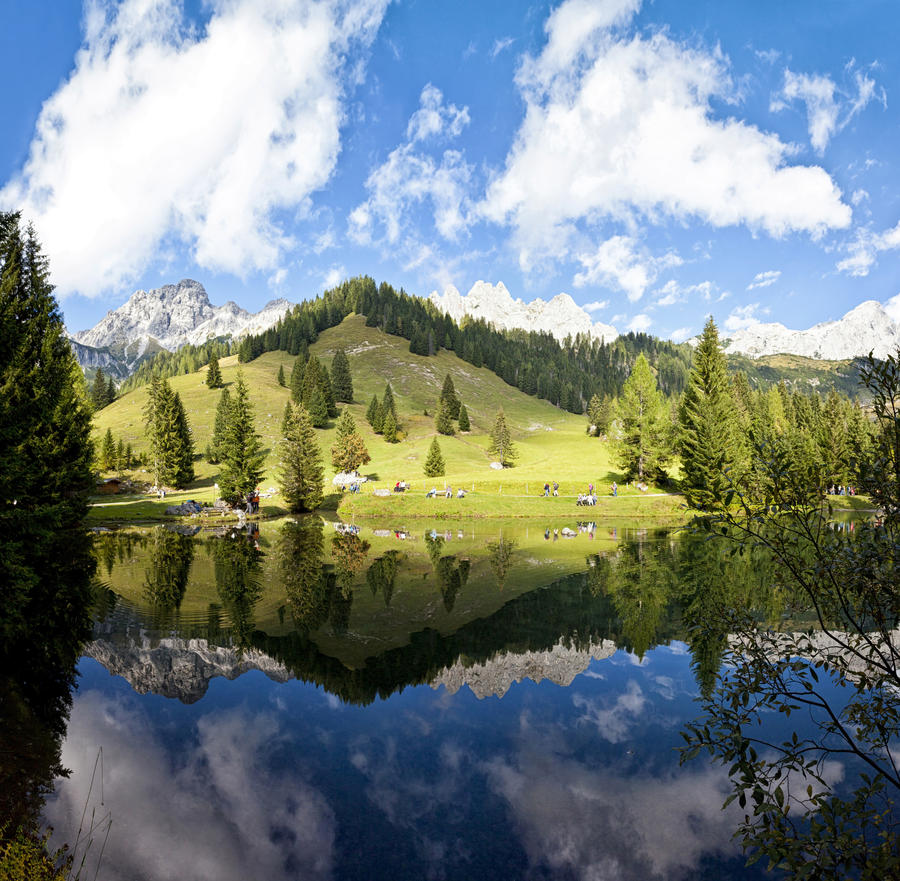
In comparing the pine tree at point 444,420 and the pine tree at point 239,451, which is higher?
the pine tree at point 444,420

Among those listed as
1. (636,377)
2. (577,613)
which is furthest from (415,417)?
(577,613)

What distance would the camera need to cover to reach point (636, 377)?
69312mm

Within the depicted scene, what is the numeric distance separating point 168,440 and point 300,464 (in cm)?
3016

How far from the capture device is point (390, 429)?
12319 centimetres

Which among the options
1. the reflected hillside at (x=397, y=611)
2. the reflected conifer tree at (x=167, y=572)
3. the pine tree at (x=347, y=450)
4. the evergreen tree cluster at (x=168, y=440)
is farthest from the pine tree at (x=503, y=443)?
the reflected conifer tree at (x=167, y=572)

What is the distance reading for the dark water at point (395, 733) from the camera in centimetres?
878

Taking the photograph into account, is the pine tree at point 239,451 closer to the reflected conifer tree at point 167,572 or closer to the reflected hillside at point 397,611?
the reflected conifer tree at point 167,572

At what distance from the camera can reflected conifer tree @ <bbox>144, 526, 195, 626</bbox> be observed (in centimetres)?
2280

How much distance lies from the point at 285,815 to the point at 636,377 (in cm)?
6755

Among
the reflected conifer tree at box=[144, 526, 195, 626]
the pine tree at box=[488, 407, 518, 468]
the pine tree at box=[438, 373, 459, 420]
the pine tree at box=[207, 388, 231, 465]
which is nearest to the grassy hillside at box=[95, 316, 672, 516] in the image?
the pine tree at box=[207, 388, 231, 465]

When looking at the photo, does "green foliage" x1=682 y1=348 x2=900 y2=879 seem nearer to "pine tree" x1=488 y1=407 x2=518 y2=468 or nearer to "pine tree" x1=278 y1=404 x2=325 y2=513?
"pine tree" x1=278 y1=404 x2=325 y2=513

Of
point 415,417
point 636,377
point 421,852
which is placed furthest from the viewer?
point 415,417

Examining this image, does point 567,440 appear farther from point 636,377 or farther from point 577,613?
point 577,613

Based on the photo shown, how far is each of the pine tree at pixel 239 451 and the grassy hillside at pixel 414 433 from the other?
13.3 meters
